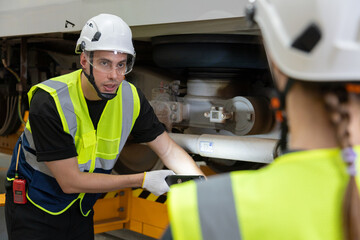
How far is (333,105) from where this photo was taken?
29.2 inches

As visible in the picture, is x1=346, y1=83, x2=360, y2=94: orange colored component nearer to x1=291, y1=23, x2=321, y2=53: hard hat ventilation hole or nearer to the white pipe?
x1=291, y1=23, x2=321, y2=53: hard hat ventilation hole

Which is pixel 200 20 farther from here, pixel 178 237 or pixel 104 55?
pixel 178 237

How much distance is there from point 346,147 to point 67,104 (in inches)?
63.0

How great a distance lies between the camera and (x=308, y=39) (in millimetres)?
774

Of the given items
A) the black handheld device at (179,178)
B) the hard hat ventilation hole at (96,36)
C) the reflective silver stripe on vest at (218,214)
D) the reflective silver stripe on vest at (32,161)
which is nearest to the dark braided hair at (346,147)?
the reflective silver stripe on vest at (218,214)

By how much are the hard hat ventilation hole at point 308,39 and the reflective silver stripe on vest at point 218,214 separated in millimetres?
266

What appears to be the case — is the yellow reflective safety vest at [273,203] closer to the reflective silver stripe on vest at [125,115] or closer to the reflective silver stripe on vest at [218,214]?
the reflective silver stripe on vest at [218,214]

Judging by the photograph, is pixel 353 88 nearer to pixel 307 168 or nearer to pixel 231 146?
pixel 307 168

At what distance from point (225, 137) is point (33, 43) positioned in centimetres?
236

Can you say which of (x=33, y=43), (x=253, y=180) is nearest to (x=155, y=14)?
(x=253, y=180)

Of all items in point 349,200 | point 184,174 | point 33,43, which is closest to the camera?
point 349,200

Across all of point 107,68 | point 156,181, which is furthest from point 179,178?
point 107,68

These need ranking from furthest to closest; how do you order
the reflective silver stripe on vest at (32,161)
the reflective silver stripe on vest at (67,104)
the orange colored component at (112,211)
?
the orange colored component at (112,211) < the reflective silver stripe on vest at (32,161) < the reflective silver stripe on vest at (67,104)

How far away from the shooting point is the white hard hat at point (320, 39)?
0.74 metres
